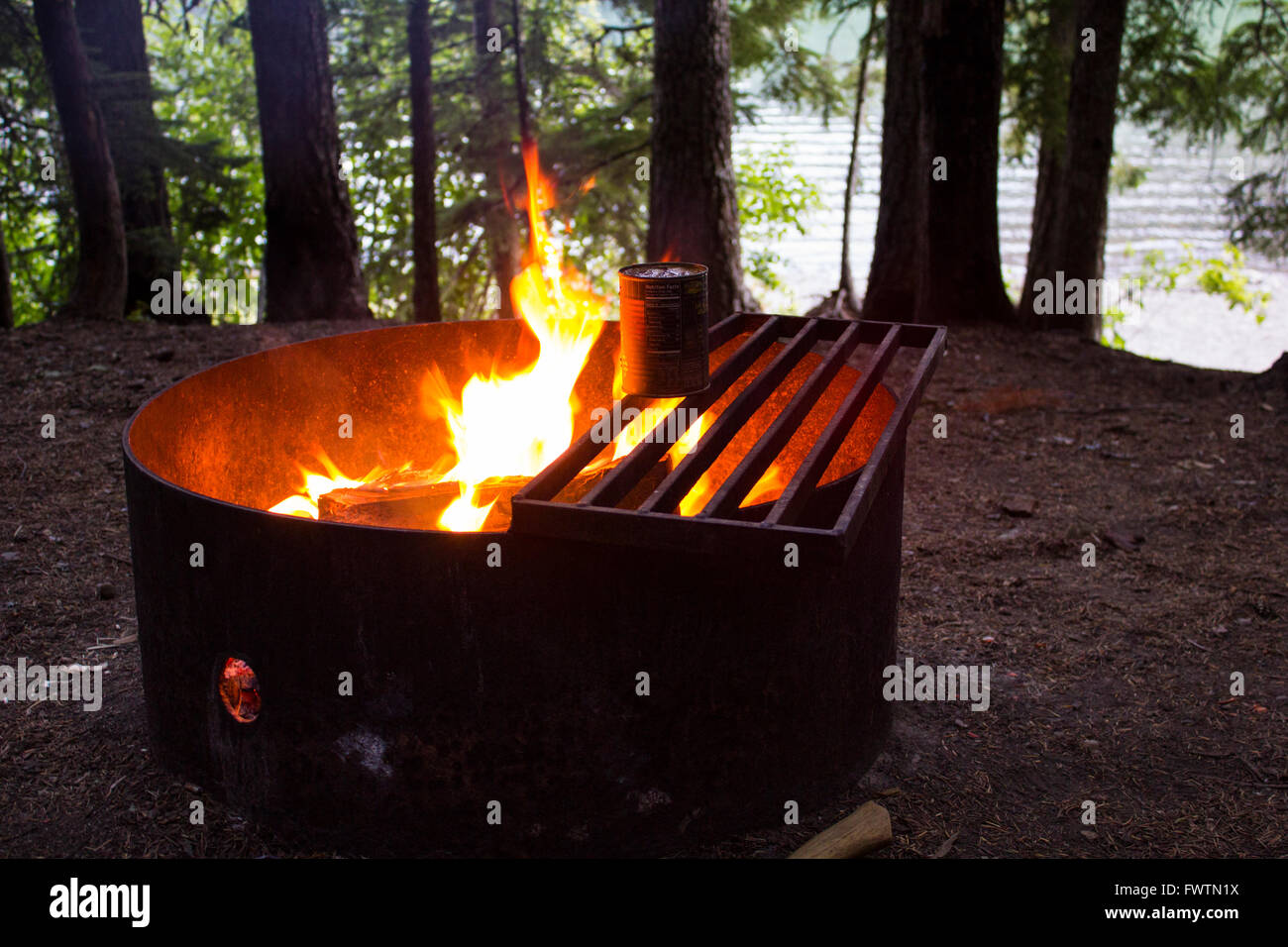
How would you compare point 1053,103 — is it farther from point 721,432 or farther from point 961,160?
point 721,432

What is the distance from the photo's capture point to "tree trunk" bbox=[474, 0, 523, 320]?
13.8 meters

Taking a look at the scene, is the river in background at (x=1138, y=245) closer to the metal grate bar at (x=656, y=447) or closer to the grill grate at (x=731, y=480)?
the metal grate bar at (x=656, y=447)

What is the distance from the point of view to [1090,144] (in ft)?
27.2

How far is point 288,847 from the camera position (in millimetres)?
3045

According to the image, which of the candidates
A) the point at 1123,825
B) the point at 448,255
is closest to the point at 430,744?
the point at 1123,825

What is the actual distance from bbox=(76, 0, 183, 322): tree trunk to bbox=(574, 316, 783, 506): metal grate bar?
27.2 ft

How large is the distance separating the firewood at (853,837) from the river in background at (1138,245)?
41.2 ft

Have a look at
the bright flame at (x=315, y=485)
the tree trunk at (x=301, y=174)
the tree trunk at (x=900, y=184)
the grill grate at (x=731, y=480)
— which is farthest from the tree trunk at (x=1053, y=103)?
the bright flame at (x=315, y=485)

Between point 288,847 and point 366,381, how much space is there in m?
2.10

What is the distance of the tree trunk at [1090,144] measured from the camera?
8016 mm

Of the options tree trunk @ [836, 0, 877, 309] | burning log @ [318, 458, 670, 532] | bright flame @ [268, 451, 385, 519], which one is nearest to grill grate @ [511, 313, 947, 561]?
burning log @ [318, 458, 670, 532]

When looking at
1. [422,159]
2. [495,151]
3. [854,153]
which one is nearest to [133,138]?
[422,159]

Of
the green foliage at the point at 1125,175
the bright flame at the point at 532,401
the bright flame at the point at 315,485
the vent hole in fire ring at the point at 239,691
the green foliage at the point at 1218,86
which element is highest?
the green foliage at the point at 1218,86
